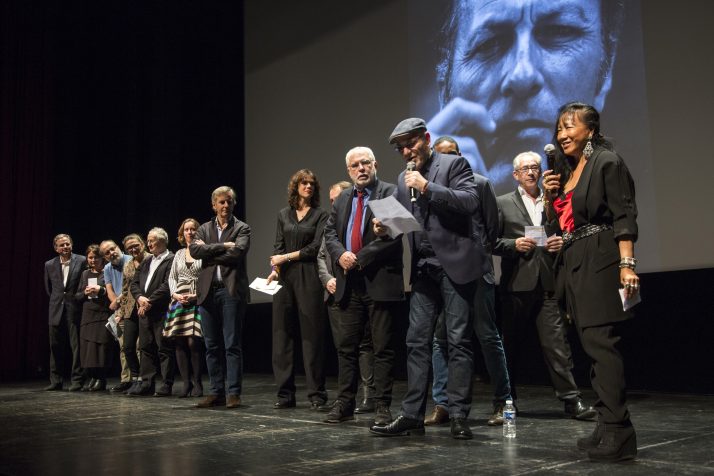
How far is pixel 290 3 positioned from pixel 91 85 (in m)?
3.06

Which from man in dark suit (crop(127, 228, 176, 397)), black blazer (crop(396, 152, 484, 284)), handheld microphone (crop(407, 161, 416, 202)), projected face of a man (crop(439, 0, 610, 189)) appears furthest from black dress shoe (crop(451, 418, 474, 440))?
man in dark suit (crop(127, 228, 176, 397))

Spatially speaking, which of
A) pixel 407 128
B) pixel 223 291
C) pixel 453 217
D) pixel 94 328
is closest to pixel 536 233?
pixel 453 217

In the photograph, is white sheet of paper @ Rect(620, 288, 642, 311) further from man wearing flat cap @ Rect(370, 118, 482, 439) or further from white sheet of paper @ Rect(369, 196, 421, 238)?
white sheet of paper @ Rect(369, 196, 421, 238)

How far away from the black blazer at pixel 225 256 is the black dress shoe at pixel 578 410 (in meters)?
2.09

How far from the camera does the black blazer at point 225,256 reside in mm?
4363

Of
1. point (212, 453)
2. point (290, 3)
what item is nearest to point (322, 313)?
point (212, 453)

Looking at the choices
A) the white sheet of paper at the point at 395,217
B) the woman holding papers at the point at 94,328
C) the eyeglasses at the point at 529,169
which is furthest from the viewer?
the woman holding papers at the point at 94,328

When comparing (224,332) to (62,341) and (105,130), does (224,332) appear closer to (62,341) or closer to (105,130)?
(62,341)

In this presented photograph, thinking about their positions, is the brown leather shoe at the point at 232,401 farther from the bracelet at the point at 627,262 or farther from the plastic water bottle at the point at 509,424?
the bracelet at the point at 627,262

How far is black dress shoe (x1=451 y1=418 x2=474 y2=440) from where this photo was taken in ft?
9.51

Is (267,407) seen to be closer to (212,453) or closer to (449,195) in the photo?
(212,453)

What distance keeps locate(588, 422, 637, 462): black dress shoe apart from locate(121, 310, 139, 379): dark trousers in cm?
444

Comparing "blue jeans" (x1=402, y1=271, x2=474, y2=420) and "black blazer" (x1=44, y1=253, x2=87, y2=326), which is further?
"black blazer" (x1=44, y1=253, x2=87, y2=326)

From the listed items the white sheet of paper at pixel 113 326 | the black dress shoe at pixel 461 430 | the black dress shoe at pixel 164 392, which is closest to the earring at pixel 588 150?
the black dress shoe at pixel 461 430
